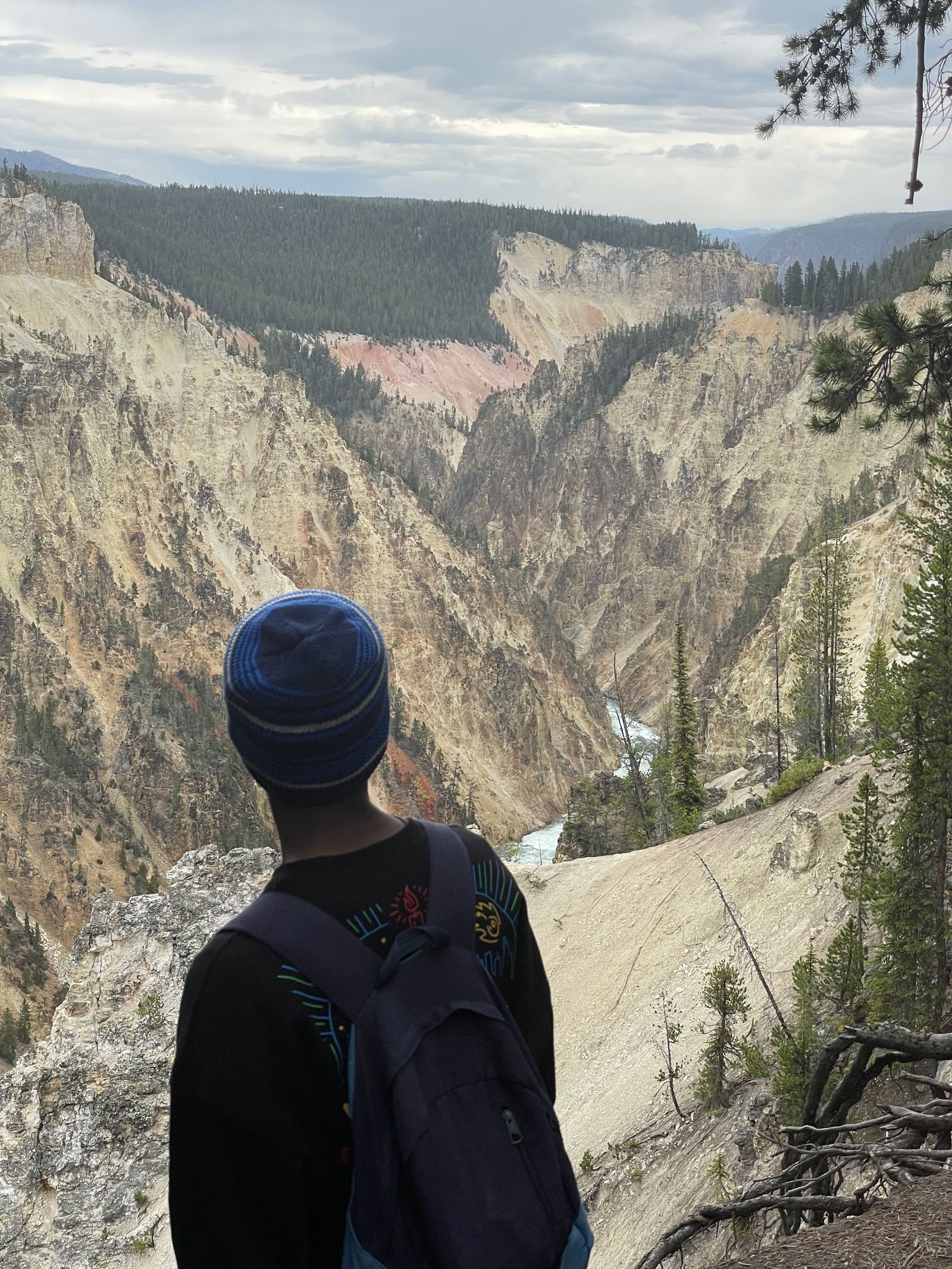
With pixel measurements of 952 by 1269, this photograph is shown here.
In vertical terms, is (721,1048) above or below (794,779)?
above

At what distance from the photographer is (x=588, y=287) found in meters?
170

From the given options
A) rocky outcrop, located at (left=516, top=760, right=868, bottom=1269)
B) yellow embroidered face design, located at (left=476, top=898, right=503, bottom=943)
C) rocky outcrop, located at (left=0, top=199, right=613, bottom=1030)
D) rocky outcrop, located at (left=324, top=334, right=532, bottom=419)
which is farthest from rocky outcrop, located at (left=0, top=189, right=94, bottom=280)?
rocky outcrop, located at (left=324, top=334, right=532, bottom=419)

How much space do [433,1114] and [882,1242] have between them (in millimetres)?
2696

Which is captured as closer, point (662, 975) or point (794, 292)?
point (662, 975)

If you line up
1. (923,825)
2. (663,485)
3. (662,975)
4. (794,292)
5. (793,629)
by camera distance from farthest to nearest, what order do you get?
(794,292)
(663,485)
(793,629)
(662,975)
(923,825)

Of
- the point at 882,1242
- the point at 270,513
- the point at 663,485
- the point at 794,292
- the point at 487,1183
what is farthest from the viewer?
the point at 794,292

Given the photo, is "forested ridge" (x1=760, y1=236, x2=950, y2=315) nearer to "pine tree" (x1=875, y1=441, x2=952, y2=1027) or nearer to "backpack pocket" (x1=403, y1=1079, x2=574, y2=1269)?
"pine tree" (x1=875, y1=441, x2=952, y2=1027)

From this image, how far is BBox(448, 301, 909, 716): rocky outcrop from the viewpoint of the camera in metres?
71.4

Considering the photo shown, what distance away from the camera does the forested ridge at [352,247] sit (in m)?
140

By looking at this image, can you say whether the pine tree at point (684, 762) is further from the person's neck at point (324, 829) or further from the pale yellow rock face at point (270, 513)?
the pale yellow rock face at point (270, 513)

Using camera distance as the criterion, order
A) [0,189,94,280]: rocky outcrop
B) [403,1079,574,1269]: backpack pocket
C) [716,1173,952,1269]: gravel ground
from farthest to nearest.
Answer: [0,189,94,280]: rocky outcrop < [716,1173,952,1269]: gravel ground < [403,1079,574,1269]: backpack pocket

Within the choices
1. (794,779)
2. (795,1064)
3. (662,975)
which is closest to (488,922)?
(795,1064)

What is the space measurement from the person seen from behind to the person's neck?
0.12 feet

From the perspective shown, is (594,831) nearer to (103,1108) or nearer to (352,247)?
(103,1108)
